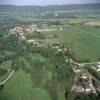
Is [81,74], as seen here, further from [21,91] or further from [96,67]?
[21,91]

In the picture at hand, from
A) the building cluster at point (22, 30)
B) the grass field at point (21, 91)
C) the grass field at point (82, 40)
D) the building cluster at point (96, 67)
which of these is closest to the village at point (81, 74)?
the building cluster at point (96, 67)

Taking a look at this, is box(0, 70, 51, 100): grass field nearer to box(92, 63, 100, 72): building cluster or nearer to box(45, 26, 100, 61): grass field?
box(92, 63, 100, 72): building cluster

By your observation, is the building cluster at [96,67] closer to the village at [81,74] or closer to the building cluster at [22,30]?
the village at [81,74]

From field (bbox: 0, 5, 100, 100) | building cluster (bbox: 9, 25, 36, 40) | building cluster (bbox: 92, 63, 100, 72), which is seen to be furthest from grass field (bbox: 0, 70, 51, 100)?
building cluster (bbox: 9, 25, 36, 40)

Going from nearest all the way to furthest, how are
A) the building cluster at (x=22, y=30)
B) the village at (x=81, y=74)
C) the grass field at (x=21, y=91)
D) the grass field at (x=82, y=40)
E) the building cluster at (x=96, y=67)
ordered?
the grass field at (x=21, y=91) < the village at (x=81, y=74) < the building cluster at (x=96, y=67) < the grass field at (x=82, y=40) < the building cluster at (x=22, y=30)

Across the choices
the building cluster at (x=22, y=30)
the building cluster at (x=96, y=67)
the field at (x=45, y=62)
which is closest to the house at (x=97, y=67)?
the building cluster at (x=96, y=67)

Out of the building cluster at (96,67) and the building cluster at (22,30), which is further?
the building cluster at (22,30)

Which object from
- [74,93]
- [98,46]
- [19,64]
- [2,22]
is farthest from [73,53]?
[2,22]

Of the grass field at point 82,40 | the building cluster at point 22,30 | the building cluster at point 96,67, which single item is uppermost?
the building cluster at point 96,67

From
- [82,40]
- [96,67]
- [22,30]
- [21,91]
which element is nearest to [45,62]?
[96,67]

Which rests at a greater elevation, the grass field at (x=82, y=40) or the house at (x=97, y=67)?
the house at (x=97, y=67)

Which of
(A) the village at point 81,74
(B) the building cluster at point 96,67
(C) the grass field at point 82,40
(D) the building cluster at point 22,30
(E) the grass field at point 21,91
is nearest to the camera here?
(E) the grass field at point 21,91

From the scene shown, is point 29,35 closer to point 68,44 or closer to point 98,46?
point 68,44
